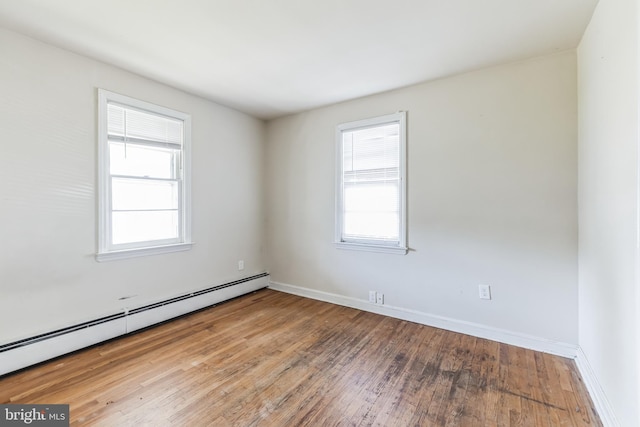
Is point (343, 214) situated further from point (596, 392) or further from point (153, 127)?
point (596, 392)

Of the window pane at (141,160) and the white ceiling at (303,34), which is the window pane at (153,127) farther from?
the white ceiling at (303,34)

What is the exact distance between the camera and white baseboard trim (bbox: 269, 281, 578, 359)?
2.36m

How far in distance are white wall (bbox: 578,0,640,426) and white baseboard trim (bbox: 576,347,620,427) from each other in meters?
0.05

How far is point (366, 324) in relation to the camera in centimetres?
298

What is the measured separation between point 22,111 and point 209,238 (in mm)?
1990

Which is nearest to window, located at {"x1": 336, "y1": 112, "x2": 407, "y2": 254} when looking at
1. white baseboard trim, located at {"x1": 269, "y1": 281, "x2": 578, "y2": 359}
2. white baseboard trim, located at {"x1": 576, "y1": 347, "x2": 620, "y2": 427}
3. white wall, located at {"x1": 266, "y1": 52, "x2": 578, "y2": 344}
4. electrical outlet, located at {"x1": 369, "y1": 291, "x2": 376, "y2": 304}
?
white wall, located at {"x1": 266, "y1": 52, "x2": 578, "y2": 344}

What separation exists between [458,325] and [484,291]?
17.2 inches

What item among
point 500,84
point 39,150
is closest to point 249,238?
point 39,150

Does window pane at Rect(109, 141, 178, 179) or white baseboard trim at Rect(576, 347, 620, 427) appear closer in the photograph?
white baseboard trim at Rect(576, 347, 620, 427)

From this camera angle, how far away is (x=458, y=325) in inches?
109

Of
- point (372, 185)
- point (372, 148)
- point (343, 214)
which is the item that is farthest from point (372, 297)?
point (372, 148)

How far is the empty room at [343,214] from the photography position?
173 cm

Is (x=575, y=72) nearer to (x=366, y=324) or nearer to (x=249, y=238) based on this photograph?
(x=366, y=324)

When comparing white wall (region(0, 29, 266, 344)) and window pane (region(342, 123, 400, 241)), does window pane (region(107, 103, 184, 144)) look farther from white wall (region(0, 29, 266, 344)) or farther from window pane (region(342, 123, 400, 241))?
window pane (region(342, 123, 400, 241))
